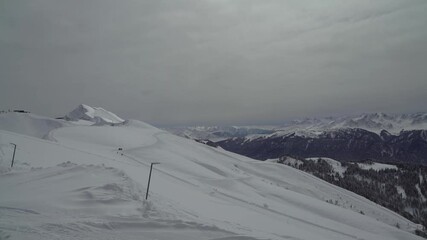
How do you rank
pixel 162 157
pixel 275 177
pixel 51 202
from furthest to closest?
1. pixel 275 177
2. pixel 162 157
3. pixel 51 202

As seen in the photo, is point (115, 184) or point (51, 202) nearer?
point (51, 202)

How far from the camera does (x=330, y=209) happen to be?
49.2 meters

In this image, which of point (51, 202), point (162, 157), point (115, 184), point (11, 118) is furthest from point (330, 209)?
point (11, 118)

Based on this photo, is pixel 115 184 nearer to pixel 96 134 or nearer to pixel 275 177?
pixel 275 177

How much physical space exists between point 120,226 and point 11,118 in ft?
447

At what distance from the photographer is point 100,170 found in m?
25.9

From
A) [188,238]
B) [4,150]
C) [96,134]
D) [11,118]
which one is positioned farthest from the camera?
[11,118]

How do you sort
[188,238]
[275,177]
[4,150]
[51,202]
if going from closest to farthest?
[188,238]
[51,202]
[4,150]
[275,177]

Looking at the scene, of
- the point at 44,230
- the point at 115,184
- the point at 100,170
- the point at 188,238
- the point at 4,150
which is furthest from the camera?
the point at 4,150

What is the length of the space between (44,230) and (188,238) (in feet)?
16.6

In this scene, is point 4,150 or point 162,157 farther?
point 162,157

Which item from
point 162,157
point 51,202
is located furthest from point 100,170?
point 162,157

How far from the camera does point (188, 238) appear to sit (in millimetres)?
13188

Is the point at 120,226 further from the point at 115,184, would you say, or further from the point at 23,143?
the point at 23,143
